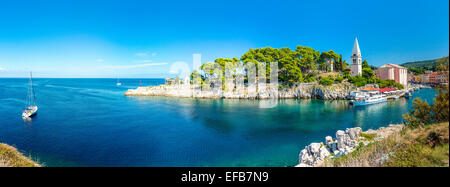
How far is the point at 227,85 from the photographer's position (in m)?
45.0

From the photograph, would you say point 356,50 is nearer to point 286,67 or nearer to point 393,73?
point 393,73

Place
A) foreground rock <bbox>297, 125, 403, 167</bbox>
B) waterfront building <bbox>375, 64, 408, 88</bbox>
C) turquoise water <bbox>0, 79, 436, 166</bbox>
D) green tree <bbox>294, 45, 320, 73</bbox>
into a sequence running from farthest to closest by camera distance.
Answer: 1. waterfront building <bbox>375, 64, 408, 88</bbox>
2. green tree <bbox>294, 45, 320, 73</bbox>
3. turquoise water <bbox>0, 79, 436, 166</bbox>
4. foreground rock <bbox>297, 125, 403, 167</bbox>

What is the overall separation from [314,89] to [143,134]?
34.8 m

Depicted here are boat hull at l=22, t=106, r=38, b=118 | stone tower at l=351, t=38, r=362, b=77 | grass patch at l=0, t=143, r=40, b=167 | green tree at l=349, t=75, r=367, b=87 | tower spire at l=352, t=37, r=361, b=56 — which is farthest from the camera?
tower spire at l=352, t=37, r=361, b=56

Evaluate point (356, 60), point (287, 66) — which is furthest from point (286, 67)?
point (356, 60)

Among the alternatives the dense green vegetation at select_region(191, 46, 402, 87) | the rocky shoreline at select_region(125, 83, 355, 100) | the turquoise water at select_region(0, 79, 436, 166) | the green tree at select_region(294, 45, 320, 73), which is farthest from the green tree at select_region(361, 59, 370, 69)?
the turquoise water at select_region(0, 79, 436, 166)

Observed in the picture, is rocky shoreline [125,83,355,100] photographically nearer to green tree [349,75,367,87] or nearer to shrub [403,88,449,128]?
green tree [349,75,367,87]

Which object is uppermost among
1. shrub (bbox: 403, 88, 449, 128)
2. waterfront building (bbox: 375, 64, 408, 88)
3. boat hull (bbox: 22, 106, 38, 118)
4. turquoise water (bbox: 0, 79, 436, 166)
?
waterfront building (bbox: 375, 64, 408, 88)

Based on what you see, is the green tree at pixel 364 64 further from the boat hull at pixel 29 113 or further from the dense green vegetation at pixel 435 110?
the boat hull at pixel 29 113

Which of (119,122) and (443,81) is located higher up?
(443,81)

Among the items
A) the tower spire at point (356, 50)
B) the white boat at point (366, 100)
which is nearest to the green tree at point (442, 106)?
the white boat at point (366, 100)

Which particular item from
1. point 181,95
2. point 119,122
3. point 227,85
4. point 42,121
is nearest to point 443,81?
point 119,122

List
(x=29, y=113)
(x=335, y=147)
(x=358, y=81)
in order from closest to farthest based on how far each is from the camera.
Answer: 1. (x=335, y=147)
2. (x=29, y=113)
3. (x=358, y=81)
